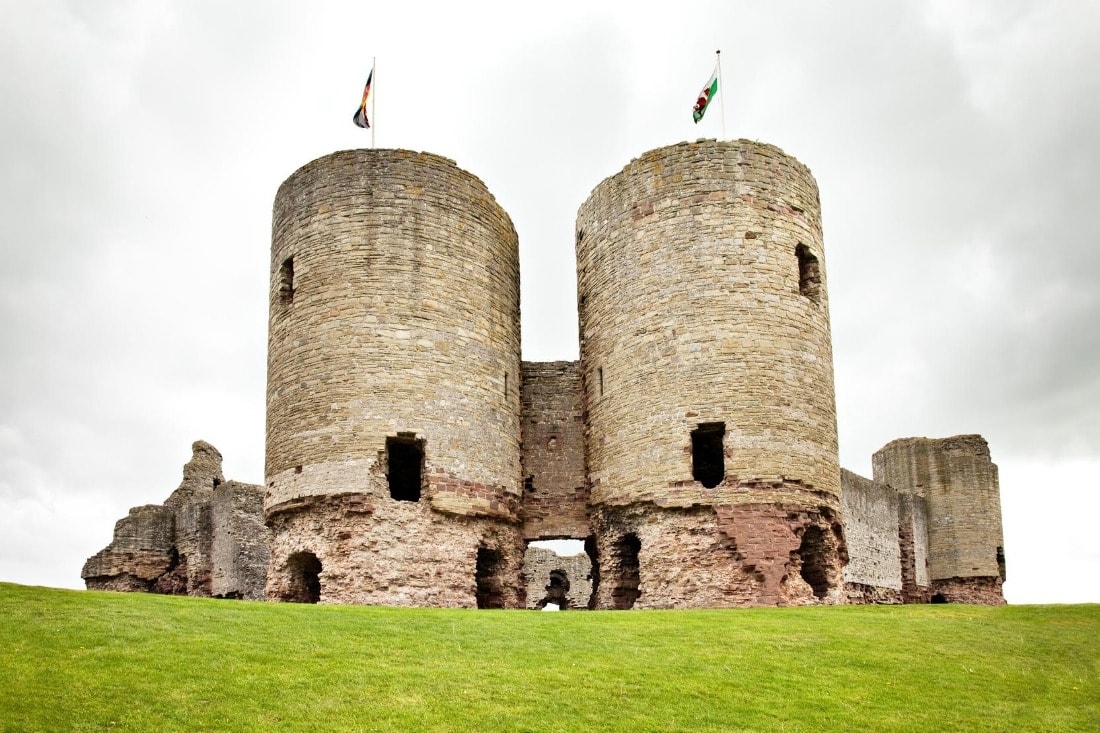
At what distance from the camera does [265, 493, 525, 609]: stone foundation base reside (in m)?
18.7

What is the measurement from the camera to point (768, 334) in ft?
66.6

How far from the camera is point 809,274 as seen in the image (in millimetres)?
21516

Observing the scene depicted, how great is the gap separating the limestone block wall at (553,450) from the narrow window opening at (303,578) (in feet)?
14.5

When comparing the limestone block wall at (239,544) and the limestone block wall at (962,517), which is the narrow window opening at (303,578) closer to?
the limestone block wall at (239,544)

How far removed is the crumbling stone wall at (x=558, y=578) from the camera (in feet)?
115

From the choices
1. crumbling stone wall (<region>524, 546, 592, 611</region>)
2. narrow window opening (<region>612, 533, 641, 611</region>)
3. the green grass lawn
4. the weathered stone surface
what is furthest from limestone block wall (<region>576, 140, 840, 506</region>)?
the weathered stone surface

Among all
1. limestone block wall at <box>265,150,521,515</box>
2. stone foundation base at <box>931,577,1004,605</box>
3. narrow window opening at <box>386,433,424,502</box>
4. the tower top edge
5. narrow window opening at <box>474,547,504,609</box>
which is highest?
the tower top edge

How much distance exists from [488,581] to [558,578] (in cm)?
1497

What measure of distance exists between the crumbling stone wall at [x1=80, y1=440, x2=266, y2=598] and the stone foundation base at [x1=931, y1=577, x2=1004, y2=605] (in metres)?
23.8

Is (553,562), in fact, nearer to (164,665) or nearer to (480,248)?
(480,248)

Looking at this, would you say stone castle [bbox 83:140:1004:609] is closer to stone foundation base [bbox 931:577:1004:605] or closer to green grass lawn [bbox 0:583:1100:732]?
green grass lawn [bbox 0:583:1100:732]

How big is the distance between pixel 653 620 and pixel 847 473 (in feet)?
66.3

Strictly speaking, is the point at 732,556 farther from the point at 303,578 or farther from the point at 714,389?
the point at 303,578

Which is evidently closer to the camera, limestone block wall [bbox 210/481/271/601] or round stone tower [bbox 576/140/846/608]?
round stone tower [bbox 576/140/846/608]
